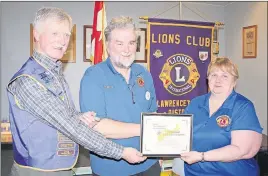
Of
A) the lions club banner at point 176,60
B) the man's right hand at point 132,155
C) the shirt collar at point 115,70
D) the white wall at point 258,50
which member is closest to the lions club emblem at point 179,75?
the lions club banner at point 176,60

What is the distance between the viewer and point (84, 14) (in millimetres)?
5023

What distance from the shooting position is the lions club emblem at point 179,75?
154 inches

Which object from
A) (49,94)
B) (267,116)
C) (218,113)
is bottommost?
(267,116)

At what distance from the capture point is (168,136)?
5.95 ft

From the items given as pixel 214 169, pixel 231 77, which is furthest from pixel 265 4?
pixel 214 169

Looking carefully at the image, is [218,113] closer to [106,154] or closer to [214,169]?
[214,169]

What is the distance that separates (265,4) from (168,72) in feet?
6.54

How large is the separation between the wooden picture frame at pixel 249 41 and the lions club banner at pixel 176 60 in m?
1.14

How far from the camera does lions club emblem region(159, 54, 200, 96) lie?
12.8 feet

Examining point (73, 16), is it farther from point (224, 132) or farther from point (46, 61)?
point (224, 132)

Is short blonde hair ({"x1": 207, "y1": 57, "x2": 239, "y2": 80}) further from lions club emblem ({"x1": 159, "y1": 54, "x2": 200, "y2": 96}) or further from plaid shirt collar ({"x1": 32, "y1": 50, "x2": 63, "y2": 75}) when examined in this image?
lions club emblem ({"x1": 159, "y1": 54, "x2": 200, "y2": 96})

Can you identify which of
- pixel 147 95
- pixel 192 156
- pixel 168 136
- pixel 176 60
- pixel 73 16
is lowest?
pixel 192 156

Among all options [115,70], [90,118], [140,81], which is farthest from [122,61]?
[90,118]

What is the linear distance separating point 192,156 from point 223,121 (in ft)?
0.87
